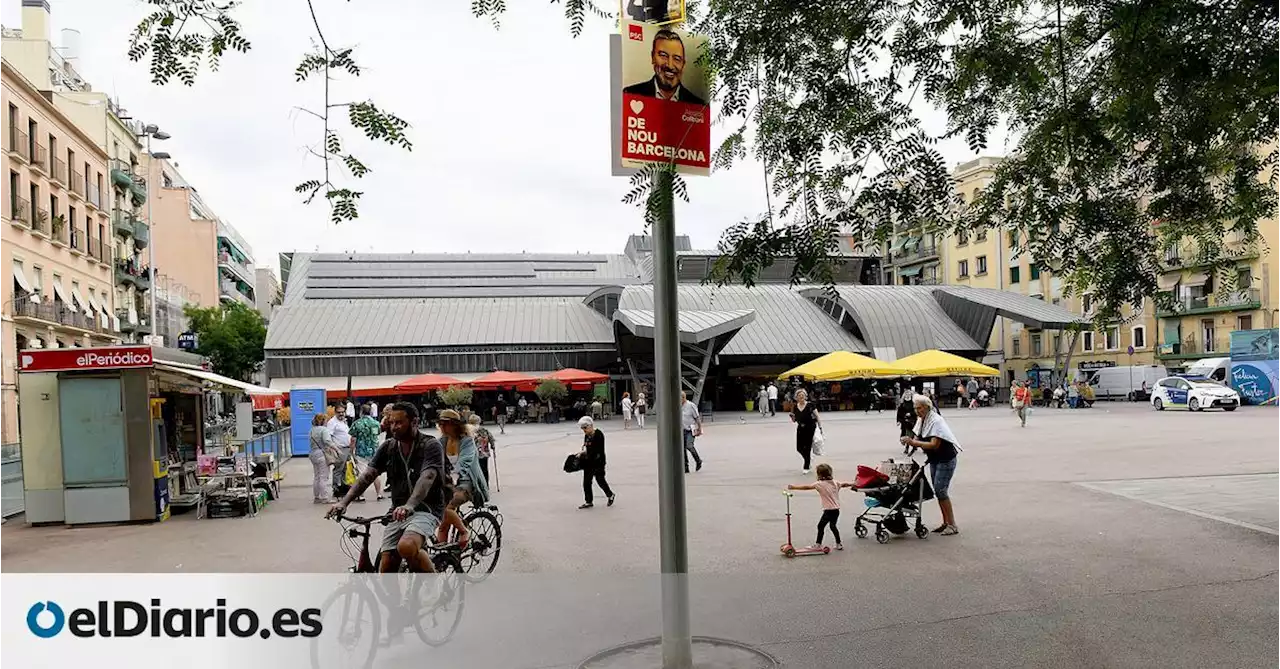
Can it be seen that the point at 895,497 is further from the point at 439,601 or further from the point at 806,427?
the point at 806,427

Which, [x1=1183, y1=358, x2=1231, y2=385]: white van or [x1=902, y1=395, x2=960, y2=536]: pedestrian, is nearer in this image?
[x1=902, y1=395, x2=960, y2=536]: pedestrian

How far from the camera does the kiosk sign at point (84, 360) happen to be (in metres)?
13.0

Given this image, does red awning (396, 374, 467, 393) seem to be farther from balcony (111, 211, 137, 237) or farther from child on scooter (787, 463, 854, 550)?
child on scooter (787, 463, 854, 550)

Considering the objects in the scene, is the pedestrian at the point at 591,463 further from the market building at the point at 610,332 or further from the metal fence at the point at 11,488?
the market building at the point at 610,332

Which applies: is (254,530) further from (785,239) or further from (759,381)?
(759,381)

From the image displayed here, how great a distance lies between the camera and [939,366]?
3866 cm

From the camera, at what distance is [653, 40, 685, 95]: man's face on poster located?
18.9 ft

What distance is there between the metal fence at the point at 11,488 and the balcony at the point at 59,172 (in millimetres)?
28561

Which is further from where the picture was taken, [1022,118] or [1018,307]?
[1018,307]

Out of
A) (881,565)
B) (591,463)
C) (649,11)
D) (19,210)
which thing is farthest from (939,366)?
(649,11)

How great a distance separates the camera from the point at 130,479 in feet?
43.8

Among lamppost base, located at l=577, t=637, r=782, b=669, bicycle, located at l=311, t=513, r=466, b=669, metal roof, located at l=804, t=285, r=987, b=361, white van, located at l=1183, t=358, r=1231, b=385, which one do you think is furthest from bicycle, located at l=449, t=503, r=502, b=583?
metal roof, located at l=804, t=285, r=987, b=361

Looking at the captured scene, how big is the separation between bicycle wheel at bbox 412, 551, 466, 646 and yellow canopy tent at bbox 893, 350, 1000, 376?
109 feet

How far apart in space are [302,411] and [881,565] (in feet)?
68.8
